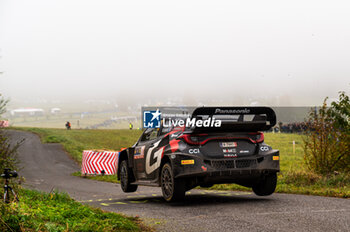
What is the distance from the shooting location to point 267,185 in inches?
413

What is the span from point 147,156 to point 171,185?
1602 mm

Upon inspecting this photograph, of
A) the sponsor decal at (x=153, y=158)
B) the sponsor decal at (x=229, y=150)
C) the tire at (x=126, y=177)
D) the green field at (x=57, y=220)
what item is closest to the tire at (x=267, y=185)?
the sponsor decal at (x=229, y=150)

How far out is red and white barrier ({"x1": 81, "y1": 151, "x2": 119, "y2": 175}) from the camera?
75.3ft

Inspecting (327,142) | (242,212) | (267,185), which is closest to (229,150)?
(267,185)

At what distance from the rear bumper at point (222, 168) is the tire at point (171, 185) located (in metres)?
0.23

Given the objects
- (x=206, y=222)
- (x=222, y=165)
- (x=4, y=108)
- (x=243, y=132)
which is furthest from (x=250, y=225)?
(x=4, y=108)

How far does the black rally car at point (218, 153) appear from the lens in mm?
9609

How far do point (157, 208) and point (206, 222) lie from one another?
2303 mm

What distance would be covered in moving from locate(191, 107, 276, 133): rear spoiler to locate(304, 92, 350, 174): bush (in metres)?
4.50

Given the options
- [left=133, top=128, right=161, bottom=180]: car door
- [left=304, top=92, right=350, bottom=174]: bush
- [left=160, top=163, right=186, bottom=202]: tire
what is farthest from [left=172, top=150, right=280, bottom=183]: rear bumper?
[left=304, top=92, right=350, bottom=174]: bush

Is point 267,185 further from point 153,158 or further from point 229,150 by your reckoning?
point 153,158

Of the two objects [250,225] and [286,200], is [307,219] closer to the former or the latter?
[250,225]

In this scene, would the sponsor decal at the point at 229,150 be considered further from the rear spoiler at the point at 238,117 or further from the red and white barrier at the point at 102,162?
the red and white barrier at the point at 102,162

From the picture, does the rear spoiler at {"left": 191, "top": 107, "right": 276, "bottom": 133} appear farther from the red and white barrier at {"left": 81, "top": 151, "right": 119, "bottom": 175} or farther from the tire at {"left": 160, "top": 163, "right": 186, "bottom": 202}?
the red and white barrier at {"left": 81, "top": 151, "right": 119, "bottom": 175}
